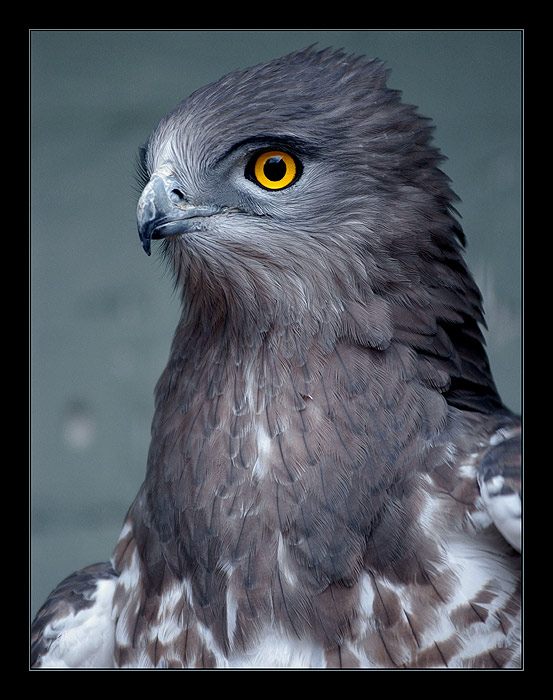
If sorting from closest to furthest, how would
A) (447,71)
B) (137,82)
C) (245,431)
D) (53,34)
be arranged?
(245,431) → (53,34) → (447,71) → (137,82)

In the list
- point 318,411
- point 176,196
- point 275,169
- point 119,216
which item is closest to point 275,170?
point 275,169

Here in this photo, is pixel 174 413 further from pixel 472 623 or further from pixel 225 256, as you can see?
pixel 472 623

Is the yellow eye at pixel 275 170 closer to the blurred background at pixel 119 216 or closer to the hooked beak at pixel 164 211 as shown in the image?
the hooked beak at pixel 164 211

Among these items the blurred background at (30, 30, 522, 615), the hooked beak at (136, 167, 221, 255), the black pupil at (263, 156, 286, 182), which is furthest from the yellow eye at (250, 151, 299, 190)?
the blurred background at (30, 30, 522, 615)

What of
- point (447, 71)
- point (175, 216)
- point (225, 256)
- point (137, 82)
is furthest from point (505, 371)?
point (137, 82)

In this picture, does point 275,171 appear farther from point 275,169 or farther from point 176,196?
point 176,196
